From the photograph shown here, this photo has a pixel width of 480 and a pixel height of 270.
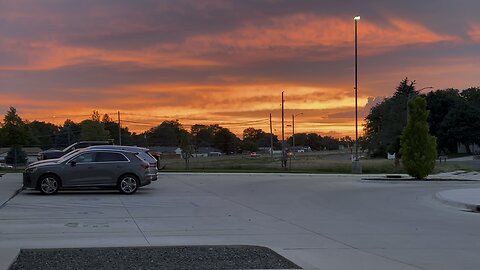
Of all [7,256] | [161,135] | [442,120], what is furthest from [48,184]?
[161,135]

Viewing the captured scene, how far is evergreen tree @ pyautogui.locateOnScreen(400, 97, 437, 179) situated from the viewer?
31.2 m

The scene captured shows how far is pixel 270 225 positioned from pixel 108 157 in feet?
31.0

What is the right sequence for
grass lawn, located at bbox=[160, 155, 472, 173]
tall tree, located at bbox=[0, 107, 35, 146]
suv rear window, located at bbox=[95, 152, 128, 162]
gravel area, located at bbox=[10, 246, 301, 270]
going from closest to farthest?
gravel area, located at bbox=[10, 246, 301, 270] < suv rear window, located at bbox=[95, 152, 128, 162] < grass lawn, located at bbox=[160, 155, 472, 173] < tall tree, located at bbox=[0, 107, 35, 146]

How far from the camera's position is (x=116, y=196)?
20.0m

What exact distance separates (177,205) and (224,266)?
9.15 m

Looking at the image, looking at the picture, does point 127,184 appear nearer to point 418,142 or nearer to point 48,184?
point 48,184

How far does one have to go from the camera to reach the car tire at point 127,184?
2084 centimetres

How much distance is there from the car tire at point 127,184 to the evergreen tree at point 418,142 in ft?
55.1

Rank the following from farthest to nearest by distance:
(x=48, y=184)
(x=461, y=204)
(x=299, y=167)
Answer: (x=299, y=167)
(x=48, y=184)
(x=461, y=204)

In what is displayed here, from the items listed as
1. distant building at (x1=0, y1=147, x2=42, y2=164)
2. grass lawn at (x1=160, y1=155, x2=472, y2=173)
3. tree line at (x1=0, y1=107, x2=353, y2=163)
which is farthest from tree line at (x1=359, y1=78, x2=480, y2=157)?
distant building at (x1=0, y1=147, x2=42, y2=164)

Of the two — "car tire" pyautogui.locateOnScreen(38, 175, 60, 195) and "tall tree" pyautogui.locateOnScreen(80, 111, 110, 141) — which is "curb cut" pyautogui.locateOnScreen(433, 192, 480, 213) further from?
"tall tree" pyautogui.locateOnScreen(80, 111, 110, 141)

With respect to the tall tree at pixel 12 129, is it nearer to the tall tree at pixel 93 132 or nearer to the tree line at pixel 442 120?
the tall tree at pixel 93 132

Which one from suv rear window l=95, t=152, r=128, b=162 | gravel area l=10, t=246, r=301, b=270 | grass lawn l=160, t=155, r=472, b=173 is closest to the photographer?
gravel area l=10, t=246, r=301, b=270

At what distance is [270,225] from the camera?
13.3 meters
